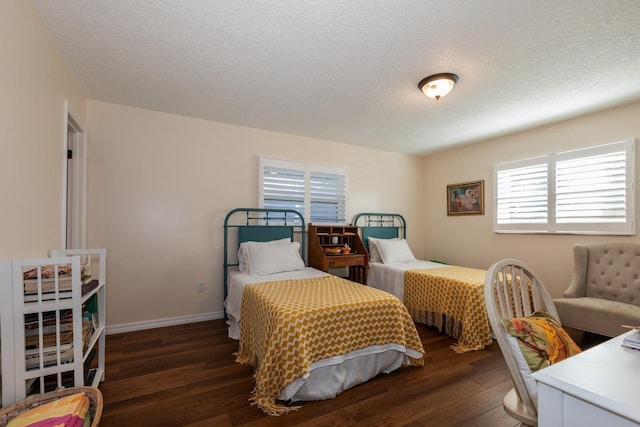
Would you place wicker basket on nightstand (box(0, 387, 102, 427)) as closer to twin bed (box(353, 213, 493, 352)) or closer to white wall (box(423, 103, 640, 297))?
twin bed (box(353, 213, 493, 352))

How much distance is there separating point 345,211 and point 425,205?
1724 millimetres

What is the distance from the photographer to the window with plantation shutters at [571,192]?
293cm

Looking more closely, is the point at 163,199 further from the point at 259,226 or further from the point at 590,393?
the point at 590,393

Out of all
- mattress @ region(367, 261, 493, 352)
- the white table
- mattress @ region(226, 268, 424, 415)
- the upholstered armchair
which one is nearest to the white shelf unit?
mattress @ region(226, 268, 424, 415)

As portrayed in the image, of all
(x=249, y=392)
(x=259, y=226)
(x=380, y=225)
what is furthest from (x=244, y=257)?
Answer: (x=380, y=225)

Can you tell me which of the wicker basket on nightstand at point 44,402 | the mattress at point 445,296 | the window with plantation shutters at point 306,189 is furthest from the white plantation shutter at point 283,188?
the wicker basket on nightstand at point 44,402

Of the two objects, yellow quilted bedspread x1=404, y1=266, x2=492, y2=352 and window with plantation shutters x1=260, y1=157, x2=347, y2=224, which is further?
window with plantation shutters x1=260, y1=157, x2=347, y2=224

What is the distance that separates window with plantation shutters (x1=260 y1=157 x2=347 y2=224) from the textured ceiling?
756 mm

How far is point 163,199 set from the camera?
126 inches

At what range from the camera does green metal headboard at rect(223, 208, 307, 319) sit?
3510mm

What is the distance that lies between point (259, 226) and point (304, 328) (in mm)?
1984

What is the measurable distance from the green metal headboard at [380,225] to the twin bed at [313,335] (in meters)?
1.65

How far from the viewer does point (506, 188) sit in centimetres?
393

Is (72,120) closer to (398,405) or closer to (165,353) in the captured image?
(165,353)
